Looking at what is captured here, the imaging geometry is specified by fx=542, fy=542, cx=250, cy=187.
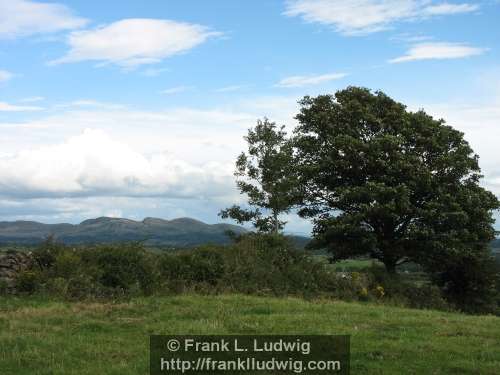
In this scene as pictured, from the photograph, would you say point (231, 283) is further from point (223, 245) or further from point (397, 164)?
point (397, 164)

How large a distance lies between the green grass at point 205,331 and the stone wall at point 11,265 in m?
1.56

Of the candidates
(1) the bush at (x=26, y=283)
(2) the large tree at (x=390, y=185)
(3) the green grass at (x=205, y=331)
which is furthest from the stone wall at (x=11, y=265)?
(2) the large tree at (x=390, y=185)

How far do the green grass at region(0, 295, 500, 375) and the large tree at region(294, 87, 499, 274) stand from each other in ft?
62.6

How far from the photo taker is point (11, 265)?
22.7m

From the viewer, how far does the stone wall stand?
71.5 feet

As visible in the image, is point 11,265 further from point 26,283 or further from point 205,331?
point 205,331

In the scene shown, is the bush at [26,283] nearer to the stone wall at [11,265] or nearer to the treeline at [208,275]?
the treeline at [208,275]

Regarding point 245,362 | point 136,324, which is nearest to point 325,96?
point 136,324

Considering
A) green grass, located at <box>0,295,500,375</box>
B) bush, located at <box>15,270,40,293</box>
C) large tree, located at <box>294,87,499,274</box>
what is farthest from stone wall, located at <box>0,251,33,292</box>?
large tree, located at <box>294,87,499,274</box>

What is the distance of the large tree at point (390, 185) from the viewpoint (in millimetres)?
38594

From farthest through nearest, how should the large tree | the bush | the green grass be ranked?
the large tree, the bush, the green grass

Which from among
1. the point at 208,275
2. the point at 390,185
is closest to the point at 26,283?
the point at 208,275

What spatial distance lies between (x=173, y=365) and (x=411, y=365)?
16.3 feet

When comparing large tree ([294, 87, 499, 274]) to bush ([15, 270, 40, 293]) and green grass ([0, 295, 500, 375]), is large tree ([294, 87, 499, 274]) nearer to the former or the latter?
green grass ([0, 295, 500, 375])
